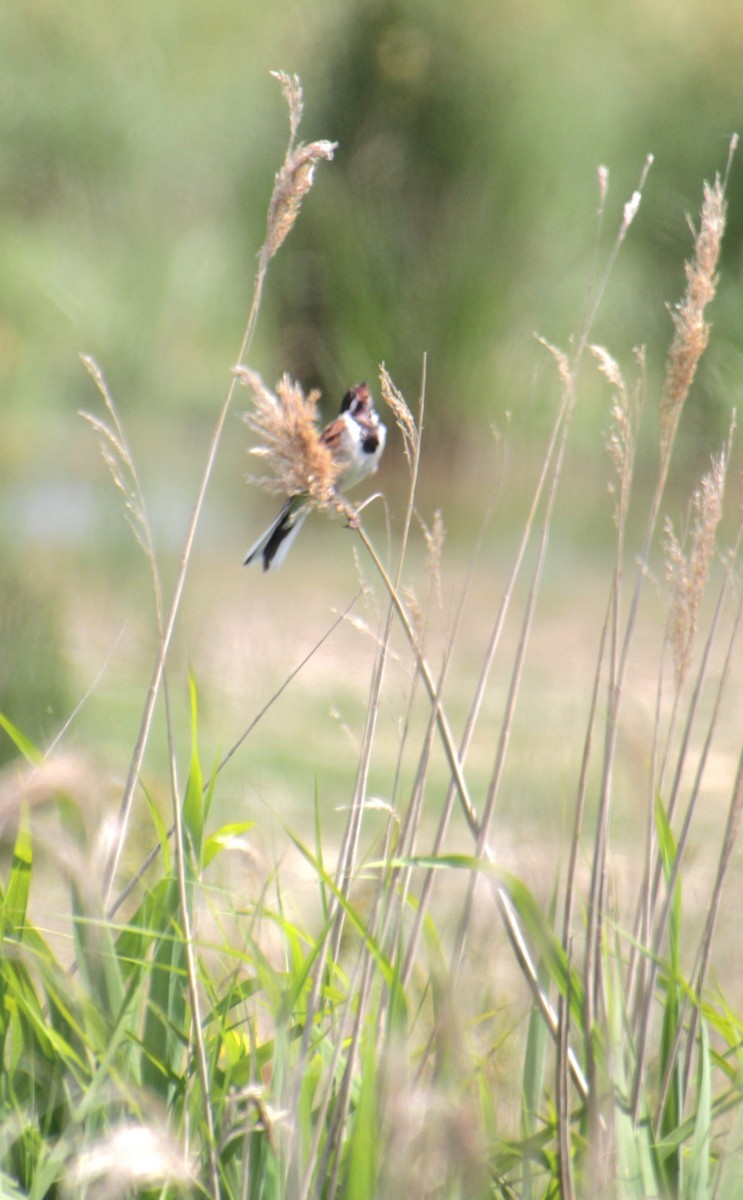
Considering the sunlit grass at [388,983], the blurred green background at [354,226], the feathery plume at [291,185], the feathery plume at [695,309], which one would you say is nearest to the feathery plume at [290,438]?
the sunlit grass at [388,983]

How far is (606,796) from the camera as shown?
3.89 feet

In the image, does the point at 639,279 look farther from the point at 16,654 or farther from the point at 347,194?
the point at 16,654

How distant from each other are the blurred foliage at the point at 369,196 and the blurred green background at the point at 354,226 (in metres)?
0.02

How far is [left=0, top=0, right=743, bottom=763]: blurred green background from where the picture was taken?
6914 mm

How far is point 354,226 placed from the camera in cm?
705

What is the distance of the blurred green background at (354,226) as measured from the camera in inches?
272

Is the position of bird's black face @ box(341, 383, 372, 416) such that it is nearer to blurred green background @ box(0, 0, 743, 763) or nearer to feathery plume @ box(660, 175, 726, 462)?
feathery plume @ box(660, 175, 726, 462)

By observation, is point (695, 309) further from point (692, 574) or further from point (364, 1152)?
point (364, 1152)

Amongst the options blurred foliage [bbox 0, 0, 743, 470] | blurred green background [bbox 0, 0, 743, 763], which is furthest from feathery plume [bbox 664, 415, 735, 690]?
blurred foliage [bbox 0, 0, 743, 470]

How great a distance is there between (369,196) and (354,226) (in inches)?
7.3

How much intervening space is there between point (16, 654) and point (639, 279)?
585cm

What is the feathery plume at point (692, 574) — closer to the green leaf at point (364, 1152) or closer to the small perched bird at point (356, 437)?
the green leaf at point (364, 1152)

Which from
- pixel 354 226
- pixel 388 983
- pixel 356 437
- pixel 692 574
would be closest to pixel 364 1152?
pixel 388 983

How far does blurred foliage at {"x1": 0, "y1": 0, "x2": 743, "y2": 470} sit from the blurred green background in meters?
0.02
